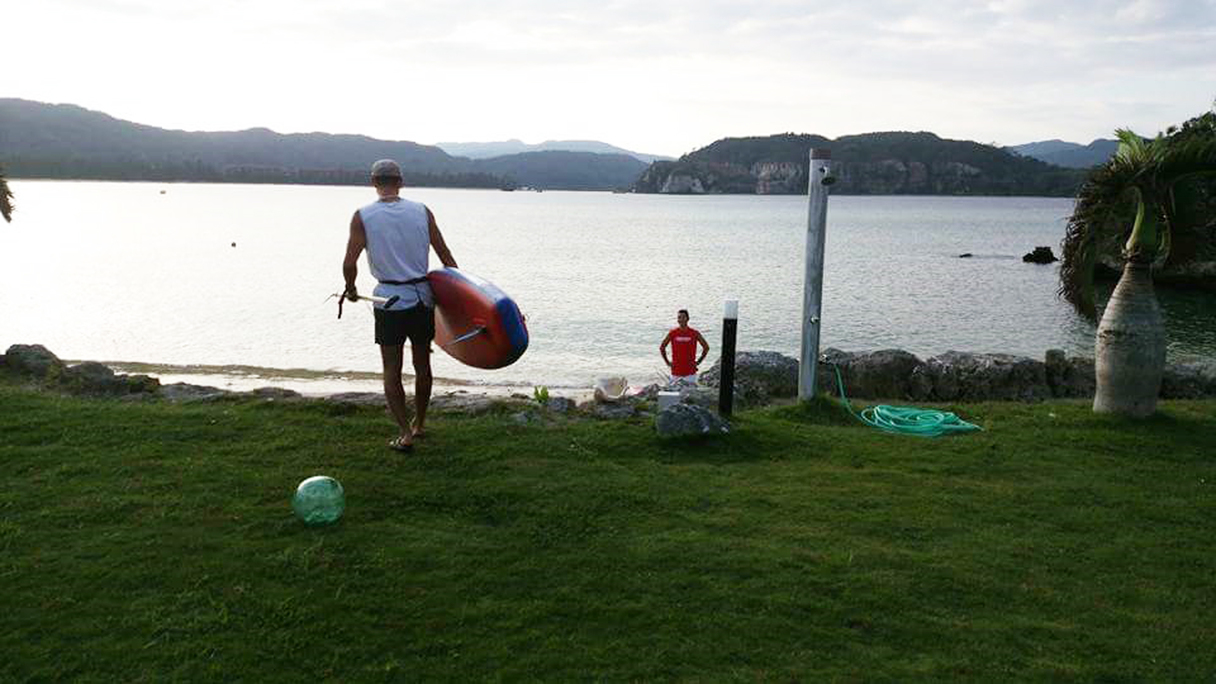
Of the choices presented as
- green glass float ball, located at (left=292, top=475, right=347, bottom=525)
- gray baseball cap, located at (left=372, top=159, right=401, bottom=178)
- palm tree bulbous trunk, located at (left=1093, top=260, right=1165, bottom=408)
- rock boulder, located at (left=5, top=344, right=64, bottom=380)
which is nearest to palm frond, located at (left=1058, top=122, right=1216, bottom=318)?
palm tree bulbous trunk, located at (left=1093, top=260, right=1165, bottom=408)

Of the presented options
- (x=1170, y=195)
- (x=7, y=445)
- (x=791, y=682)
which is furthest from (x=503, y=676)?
(x=1170, y=195)

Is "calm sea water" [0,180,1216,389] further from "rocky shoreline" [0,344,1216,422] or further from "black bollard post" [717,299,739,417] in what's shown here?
"black bollard post" [717,299,739,417]

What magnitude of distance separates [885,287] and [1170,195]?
3624 centimetres

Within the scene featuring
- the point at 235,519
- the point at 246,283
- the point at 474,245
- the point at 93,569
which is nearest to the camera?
the point at 93,569

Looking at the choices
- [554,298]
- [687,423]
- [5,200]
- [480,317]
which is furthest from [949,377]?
[554,298]

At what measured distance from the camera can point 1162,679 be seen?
4184mm

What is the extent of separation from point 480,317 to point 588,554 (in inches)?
112

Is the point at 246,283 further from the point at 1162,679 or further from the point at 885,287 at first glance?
the point at 1162,679

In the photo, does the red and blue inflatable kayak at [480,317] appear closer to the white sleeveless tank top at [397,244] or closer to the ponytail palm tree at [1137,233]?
the white sleeveless tank top at [397,244]

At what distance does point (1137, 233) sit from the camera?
9.23 m

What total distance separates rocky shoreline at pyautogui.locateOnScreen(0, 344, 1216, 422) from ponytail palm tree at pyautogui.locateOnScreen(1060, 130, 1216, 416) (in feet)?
13.5

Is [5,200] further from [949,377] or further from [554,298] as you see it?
[554,298]

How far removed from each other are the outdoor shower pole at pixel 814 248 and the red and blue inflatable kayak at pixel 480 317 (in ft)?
10.5

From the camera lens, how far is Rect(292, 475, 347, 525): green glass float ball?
18.7 feet
